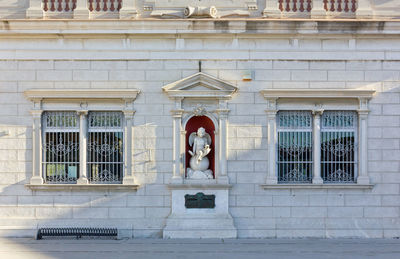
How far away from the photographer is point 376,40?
1645 cm

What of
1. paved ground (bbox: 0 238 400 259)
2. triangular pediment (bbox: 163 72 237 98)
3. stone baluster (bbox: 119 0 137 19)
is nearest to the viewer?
paved ground (bbox: 0 238 400 259)

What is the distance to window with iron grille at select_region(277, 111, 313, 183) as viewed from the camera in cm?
1647

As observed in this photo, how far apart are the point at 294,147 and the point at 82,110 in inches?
230

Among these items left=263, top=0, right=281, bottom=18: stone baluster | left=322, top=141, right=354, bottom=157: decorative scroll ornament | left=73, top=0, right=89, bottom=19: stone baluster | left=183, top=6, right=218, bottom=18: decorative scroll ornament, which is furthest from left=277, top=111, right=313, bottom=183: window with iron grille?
left=73, top=0, right=89, bottom=19: stone baluster

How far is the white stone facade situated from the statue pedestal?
3.4 inches

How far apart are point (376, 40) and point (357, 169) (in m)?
3.56

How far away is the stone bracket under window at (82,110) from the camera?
53.2 ft

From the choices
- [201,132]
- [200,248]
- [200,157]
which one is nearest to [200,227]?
[200,248]

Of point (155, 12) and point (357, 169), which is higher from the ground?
point (155, 12)

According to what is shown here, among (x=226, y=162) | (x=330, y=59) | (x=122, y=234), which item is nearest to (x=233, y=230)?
(x=226, y=162)

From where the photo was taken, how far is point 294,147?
650 inches

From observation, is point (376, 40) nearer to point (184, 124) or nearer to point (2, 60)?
point (184, 124)

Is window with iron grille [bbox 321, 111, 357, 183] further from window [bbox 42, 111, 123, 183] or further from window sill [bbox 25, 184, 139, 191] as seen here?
window [bbox 42, 111, 123, 183]

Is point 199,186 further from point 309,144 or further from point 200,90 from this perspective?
point 309,144
